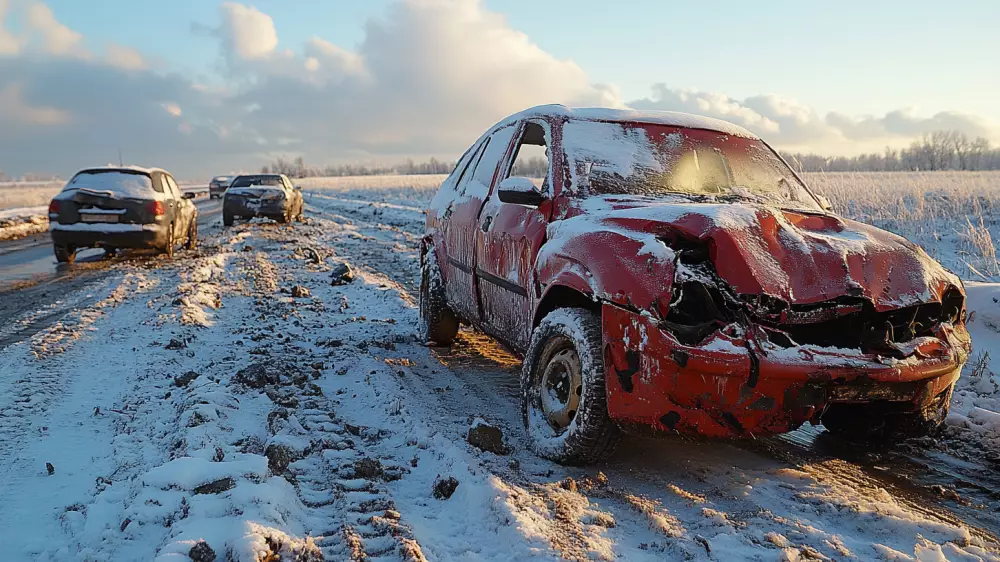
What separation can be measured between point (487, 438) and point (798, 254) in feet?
5.58

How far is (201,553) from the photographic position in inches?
82.2

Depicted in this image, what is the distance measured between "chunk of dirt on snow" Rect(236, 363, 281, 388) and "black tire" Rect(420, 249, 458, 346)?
1.43 metres

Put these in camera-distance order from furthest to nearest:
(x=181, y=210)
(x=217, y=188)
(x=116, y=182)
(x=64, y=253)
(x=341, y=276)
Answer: (x=217, y=188) < (x=181, y=210) < (x=116, y=182) < (x=64, y=253) < (x=341, y=276)

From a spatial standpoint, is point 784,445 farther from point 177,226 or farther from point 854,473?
point 177,226

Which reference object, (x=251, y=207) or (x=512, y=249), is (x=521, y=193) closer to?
(x=512, y=249)

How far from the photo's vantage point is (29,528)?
2.41 metres

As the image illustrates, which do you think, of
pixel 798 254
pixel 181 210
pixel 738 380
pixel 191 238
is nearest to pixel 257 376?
pixel 738 380

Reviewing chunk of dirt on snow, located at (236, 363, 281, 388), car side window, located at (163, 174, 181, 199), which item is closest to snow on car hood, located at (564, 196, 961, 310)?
chunk of dirt on snow, located at (236, 363, 281, 388)

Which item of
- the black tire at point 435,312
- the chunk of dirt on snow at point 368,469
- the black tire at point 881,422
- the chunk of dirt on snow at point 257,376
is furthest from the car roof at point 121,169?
the black tire at point 881,422

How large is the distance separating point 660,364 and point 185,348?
3.86m

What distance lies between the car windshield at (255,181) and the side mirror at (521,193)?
15915mm

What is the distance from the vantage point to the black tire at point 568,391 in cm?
282

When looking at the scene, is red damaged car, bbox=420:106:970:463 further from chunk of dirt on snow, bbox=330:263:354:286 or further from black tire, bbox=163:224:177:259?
black tire, bbox=163:224:177:259

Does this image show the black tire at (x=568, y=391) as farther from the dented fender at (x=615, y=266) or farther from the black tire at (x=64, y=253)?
the black tire at (x=64, y=253)
